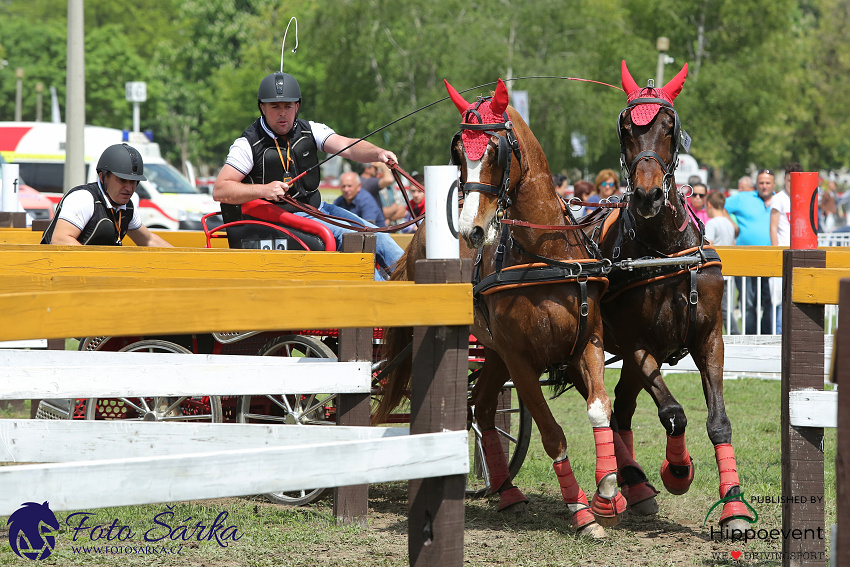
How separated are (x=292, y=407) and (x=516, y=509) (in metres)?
1.51

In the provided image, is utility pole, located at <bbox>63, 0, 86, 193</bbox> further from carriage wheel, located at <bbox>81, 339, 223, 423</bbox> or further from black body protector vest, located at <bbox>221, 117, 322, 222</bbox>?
carriage wheel, located at <bbox>81, 339, 223, 423</bbox>

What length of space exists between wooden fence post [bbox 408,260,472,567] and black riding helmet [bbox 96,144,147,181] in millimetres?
3818

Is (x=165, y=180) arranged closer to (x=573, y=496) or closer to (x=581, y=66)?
(x=573, y=496)

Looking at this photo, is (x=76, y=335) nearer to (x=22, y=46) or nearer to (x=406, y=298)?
(x=406, y=298)

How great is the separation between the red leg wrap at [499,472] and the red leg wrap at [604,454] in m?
1.13

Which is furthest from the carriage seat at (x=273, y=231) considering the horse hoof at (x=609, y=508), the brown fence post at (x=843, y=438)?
the brown fence post at (x=843, y=438)

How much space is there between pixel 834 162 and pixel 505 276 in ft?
156

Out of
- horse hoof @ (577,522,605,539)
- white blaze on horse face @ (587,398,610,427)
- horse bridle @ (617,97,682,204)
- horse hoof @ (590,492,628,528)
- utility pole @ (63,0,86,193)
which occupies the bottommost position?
horse hoof @ (577,522,605,539)

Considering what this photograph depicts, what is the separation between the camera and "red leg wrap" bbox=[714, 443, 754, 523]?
4621 mm

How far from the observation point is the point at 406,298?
119 inches

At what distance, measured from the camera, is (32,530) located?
3977mm

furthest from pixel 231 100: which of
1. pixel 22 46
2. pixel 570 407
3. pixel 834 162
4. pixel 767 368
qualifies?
pixel 767 368

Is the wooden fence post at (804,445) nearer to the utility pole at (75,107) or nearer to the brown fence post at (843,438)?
the brown fence post at (843,438)

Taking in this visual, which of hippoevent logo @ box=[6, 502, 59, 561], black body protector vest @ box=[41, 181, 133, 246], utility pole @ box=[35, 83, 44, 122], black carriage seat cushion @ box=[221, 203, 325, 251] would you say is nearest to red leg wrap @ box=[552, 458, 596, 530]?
black carriage seat cushion @ box=[221, 203, 325, 251]
